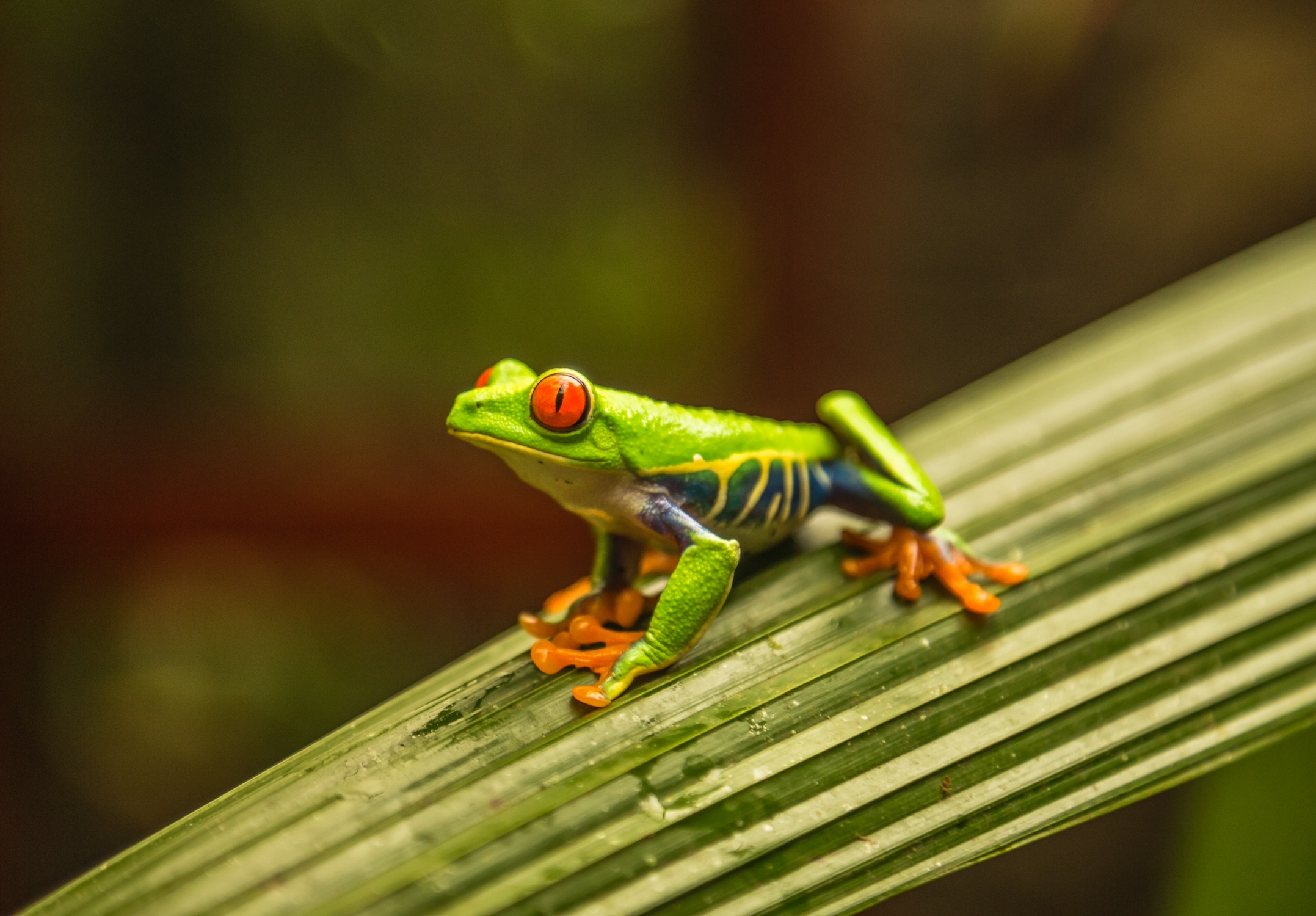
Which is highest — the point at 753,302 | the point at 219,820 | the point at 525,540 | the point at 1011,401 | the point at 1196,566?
the point at 753,302

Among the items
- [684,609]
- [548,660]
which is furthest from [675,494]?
[548,660]

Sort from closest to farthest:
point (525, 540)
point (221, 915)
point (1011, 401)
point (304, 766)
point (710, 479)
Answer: point (221, 915) < point (304, 766) < point (710, 479) < point (1011, 401) < point (525, 540)

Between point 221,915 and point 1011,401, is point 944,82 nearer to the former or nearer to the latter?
point 1011,401

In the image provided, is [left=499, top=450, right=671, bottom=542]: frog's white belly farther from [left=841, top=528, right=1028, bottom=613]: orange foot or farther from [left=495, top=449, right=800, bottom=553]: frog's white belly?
[left=841, top=528, right=1028, bottom=613]: orange foot

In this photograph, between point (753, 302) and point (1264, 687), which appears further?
point (753, 302)

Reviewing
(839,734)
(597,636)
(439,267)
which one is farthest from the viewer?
(439,267)

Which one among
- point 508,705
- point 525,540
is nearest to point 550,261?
point 525,540

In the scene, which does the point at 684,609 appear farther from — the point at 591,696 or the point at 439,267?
the point at 439,267

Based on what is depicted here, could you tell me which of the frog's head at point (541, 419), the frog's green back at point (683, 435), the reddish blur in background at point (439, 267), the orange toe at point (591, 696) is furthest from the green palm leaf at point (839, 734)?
the reddish blur in background at point (439, 267)
